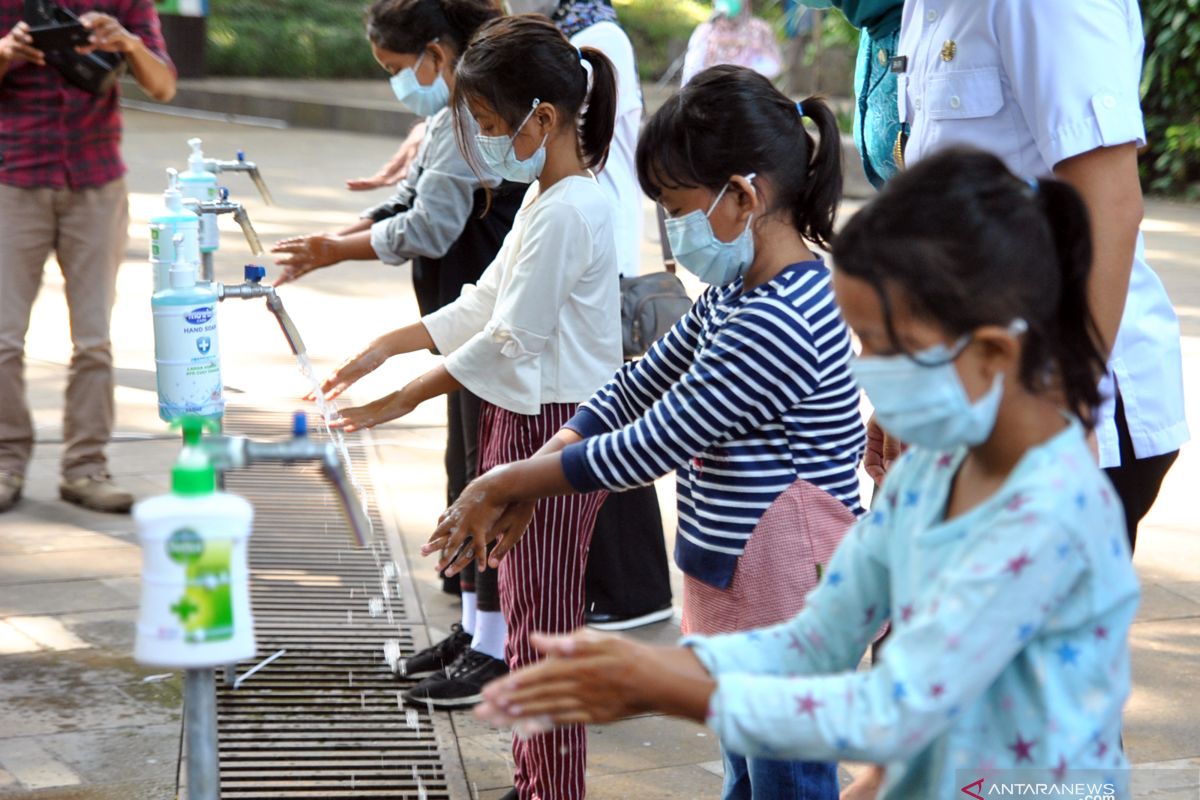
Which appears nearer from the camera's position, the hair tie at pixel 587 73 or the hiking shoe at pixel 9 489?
the hair tie at pixel 587 73

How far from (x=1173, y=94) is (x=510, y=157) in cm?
1122

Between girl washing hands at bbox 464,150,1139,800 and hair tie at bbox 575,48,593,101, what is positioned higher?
hair tie at bbox 575,48,593,101

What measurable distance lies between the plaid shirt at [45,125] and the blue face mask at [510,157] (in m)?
2.38

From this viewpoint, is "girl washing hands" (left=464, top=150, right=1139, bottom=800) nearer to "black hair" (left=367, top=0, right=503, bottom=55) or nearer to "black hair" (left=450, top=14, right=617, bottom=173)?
"black hair" (left=450, top=14, right=617, bottom=173)

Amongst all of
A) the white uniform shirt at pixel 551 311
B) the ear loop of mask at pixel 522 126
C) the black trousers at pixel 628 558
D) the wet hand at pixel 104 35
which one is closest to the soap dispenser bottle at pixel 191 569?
the white uniform shirt at pixel 551 311

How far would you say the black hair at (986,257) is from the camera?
5.08 ft

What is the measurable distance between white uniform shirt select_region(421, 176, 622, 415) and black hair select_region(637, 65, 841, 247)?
50cm

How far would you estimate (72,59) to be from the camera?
500 cm

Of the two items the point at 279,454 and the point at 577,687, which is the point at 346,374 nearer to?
the point at 279,454

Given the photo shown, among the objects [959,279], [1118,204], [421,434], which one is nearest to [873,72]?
[1118,204]

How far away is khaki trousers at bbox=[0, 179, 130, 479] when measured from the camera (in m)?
5.17

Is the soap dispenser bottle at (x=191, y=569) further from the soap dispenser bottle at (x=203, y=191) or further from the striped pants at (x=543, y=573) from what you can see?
the soap dispenser bottle at (x=203, y=191)

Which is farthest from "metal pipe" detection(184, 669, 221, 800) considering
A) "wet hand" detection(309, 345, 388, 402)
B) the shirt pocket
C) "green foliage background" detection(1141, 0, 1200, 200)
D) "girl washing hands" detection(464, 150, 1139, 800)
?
"green foliage background" detection(1141, 0, 1200, 200)

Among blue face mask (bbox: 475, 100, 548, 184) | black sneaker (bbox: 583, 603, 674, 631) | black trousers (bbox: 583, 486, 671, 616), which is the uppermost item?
blue face mask (bbox: 475, 100, 548, 184)
